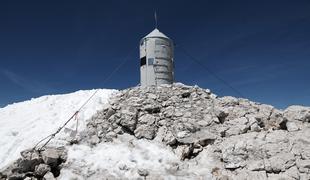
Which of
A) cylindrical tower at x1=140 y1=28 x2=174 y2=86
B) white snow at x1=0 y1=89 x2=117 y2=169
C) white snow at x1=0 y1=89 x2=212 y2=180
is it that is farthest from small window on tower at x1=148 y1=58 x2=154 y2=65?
white snow at x1=0 y1=89 x2=212 y2=180

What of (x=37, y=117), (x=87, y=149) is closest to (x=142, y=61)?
(x=37, y=117)

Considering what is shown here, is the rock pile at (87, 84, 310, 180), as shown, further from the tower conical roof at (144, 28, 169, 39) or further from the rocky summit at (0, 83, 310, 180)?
the tower conical roof at (144, 28, 169, 39)

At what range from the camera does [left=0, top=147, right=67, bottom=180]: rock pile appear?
16.2 metres

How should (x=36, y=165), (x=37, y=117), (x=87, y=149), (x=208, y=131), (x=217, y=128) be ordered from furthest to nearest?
1. (x=37, y=117)
2. (x=217, y=128)
3. (x=208, y=131)
4. (x=87, y=149)
5. (x=36, y=165)

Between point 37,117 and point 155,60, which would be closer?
point 37,117

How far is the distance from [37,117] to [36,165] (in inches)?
254

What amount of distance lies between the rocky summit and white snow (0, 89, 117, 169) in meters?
1.53

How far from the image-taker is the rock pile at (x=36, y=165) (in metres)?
16.2

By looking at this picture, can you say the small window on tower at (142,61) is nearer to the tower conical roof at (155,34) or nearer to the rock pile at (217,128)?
the tower conical roof at (155,34)

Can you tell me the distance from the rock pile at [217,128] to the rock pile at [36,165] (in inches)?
104

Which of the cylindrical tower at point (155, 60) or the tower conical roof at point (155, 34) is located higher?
the tower conical roof at point (155, 34)

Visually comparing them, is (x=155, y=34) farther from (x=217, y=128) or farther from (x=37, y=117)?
(x=37, y=117)

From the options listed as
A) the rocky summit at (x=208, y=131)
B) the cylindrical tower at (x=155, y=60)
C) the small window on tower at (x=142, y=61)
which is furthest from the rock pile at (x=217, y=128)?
the small window on tower at (x=142, y=61)

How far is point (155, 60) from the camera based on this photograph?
26.6 m
